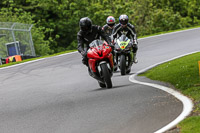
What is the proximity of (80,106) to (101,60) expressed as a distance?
2.05 m

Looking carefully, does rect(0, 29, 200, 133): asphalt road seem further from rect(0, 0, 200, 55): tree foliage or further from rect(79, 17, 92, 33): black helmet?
rect(0, 0, 200, 55): tree foliage

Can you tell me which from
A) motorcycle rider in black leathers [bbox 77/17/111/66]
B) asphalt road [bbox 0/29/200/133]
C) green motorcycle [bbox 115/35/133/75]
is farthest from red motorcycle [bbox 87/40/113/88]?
green motorcycle [bbox 115/35/133/75]

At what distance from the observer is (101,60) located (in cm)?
1073

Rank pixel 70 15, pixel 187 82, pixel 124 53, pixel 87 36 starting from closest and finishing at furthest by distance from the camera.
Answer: pixel 187 82 → pixel 87 36 → pixel 124 53 → pixel 70 15

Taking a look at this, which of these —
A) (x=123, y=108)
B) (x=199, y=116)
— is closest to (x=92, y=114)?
(x=123, y=108)

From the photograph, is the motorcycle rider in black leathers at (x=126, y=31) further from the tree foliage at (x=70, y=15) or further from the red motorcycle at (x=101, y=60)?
the tree foliage at (x=70, y=15)

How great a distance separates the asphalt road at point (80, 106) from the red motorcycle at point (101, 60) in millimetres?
369

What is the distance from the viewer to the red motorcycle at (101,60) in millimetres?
10602

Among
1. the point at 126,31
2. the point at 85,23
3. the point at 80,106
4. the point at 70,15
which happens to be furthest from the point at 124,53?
the point at 70,15

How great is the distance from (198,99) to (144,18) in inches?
1563

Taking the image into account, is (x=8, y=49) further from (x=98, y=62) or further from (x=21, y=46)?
(x=98, y=62)

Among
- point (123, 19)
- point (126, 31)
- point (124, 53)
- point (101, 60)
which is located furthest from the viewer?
point (126, 31)

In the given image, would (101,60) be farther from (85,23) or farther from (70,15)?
(70,15)

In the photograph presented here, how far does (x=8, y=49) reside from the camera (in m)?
25.7
